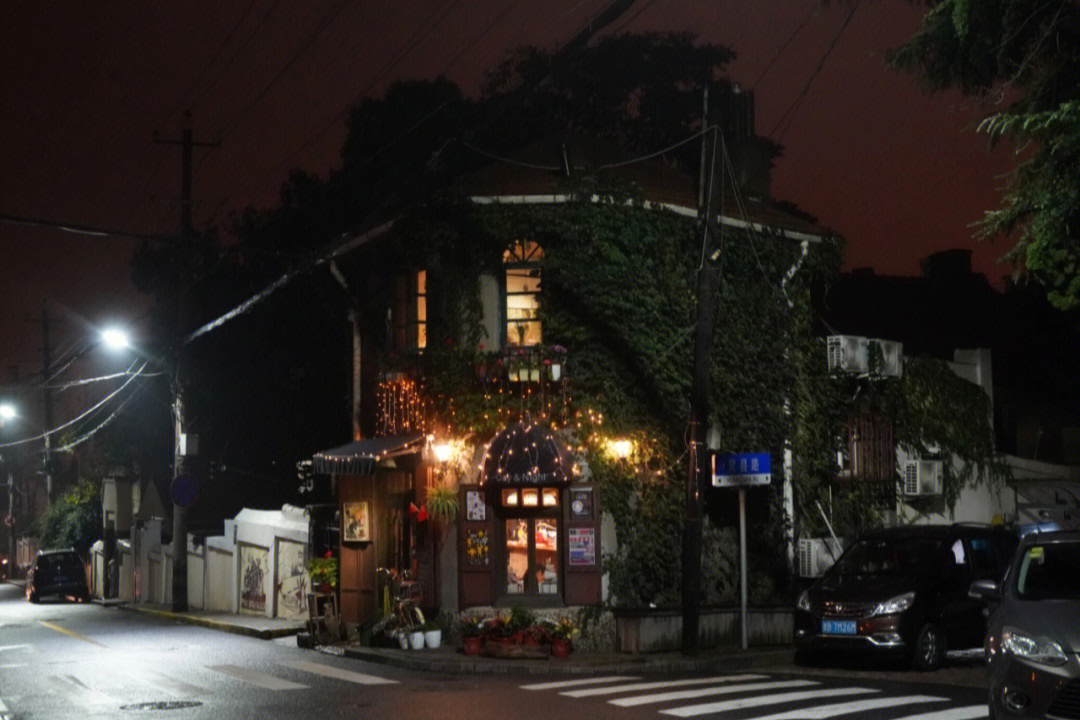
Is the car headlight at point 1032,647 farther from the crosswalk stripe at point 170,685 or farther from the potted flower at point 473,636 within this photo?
the potted flower at point 473,636

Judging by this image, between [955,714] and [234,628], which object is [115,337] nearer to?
[234,628]

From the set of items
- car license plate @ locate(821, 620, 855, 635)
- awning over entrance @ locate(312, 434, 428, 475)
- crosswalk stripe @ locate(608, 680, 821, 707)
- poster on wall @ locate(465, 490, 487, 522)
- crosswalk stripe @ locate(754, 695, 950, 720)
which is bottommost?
crosswalk stripe @ locate(608, 680, 821, 707)

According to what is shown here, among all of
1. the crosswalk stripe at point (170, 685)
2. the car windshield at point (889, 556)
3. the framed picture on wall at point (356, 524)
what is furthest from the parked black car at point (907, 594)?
the framed picture on wall at point (356, 524)

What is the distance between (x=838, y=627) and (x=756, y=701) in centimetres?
350

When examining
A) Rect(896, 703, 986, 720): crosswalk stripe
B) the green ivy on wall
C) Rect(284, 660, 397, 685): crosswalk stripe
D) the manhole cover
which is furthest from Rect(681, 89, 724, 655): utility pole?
the manhole cover

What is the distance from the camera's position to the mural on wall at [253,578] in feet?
97.8

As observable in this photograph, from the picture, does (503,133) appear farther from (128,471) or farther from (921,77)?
(128,471)

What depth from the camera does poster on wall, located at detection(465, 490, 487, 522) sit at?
20438 millimetres

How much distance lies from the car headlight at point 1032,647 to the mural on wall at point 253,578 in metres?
22.6

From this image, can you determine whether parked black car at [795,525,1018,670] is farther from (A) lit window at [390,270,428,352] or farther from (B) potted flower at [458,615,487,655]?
(A) lit window at [390,270,428,352]

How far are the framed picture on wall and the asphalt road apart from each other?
3525mm

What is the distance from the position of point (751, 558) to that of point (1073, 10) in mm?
10699

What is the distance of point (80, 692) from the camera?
597 inches

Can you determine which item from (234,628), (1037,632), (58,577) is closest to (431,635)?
(234,628)
